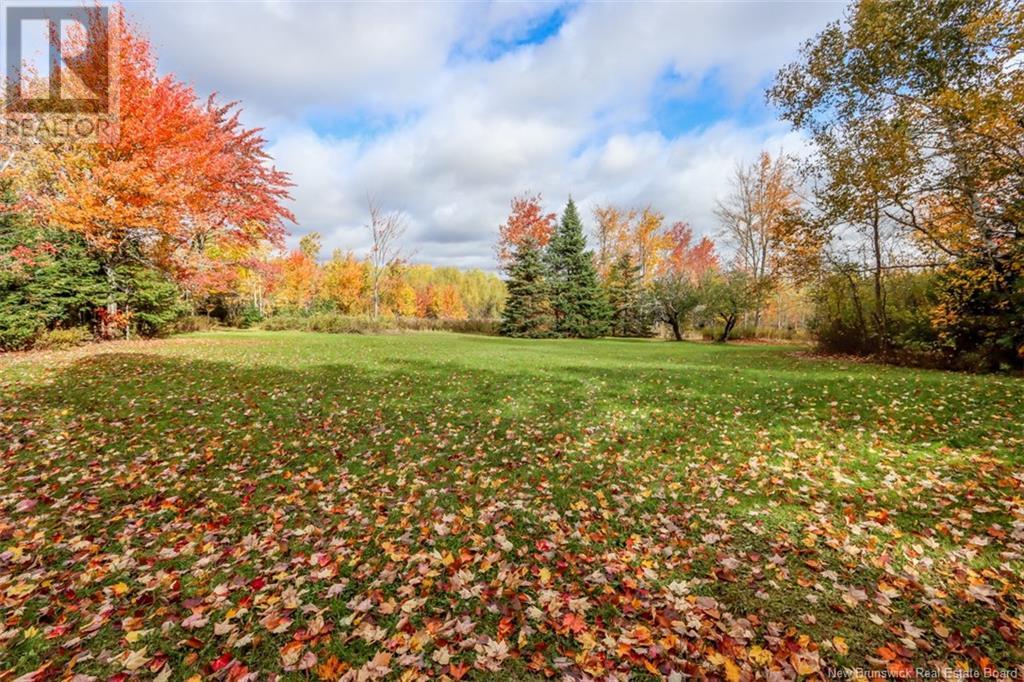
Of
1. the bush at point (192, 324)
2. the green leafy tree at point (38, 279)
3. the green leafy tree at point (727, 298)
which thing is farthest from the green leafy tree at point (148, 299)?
the green leafy tree at point (727, 298)

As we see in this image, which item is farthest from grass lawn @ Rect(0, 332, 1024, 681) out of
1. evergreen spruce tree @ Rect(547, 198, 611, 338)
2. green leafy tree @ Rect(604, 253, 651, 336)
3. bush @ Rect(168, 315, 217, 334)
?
green leafy tree @ Rect(604, 253, 651, 336)

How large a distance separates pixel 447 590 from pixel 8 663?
2.79 meters

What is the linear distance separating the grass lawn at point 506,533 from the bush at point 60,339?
621 centimetres

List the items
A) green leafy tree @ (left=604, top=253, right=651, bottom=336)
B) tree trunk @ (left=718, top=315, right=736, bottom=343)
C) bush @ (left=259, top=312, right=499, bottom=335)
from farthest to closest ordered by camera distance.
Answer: green leafy tree @ (left=604, top=253, right=651, bottom=336) < bush @ (left=259, top=312, right=499, bottom=335) < tree trunk @ (left=718, top=315, right=736, bottom=343)

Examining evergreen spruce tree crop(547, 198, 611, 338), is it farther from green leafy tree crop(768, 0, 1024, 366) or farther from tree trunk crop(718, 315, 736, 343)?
green leafy tree crop(768, 0, 1024, 366)

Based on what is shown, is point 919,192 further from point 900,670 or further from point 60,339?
point 60,339

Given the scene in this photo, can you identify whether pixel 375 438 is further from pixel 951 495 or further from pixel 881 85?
pixel 881 85

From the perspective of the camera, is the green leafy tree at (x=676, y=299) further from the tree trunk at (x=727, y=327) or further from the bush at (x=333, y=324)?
the bush at (x=333, y=324)

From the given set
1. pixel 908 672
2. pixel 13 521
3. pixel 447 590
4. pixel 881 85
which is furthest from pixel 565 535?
pixel 881 85

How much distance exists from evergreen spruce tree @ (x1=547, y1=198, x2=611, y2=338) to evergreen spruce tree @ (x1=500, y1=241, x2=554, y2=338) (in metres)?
0.85

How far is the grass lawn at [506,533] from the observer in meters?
2.81

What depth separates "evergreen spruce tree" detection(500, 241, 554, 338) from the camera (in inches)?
1231

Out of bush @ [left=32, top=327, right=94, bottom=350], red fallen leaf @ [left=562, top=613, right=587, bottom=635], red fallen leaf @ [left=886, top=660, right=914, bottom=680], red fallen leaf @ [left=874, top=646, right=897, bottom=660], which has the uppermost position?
bush @ [left=32, top=327, right=94, bottom=350]

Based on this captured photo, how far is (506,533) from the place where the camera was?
427 cm
